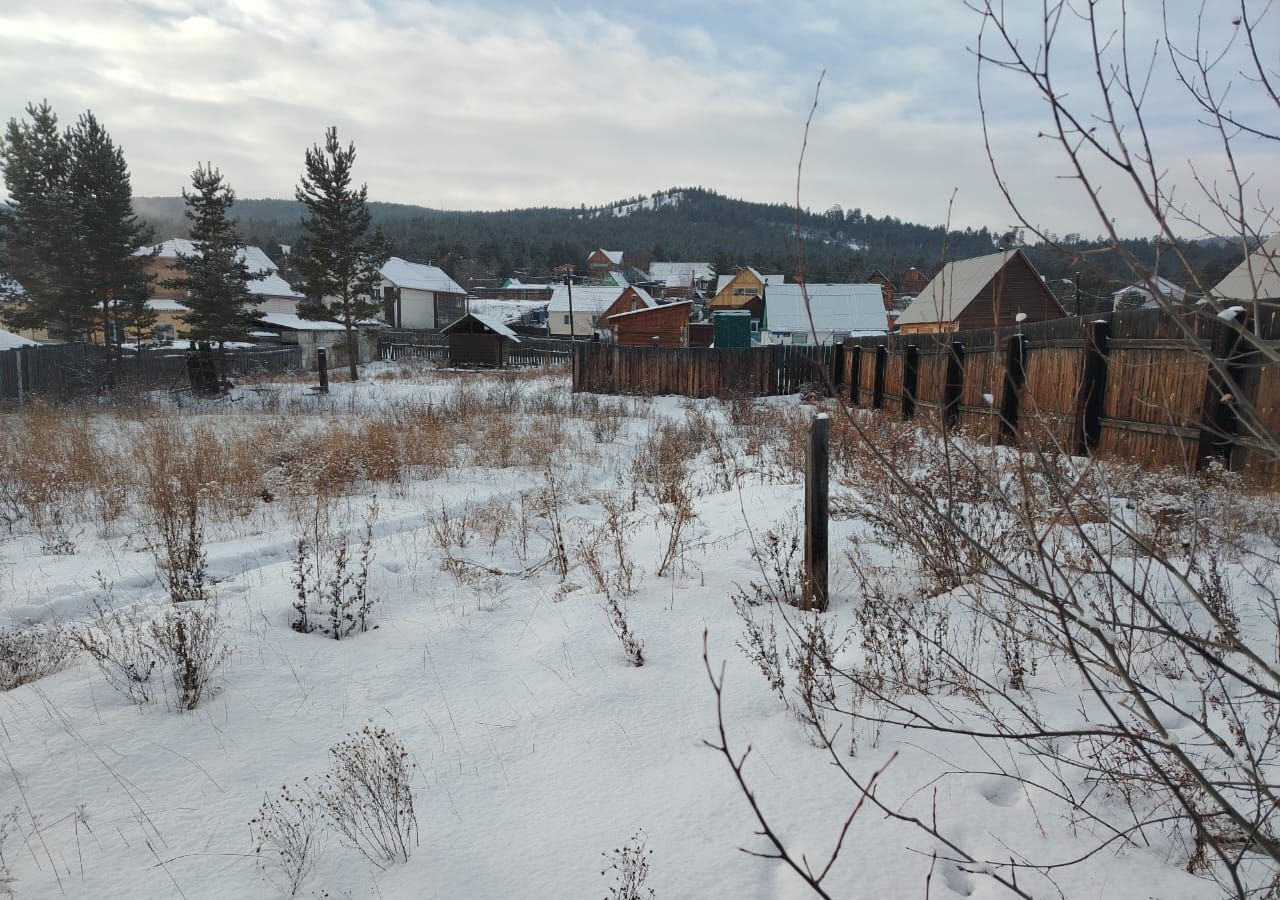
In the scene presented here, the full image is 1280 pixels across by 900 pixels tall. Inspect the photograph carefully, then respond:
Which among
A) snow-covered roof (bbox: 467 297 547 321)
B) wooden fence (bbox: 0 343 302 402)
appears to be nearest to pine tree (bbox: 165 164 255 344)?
wooden fence (bbox: 0 343 302 402)

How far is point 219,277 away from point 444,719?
2051 centimetres

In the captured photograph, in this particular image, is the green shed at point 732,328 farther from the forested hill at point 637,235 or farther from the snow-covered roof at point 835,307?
the forested hill at point 637,235

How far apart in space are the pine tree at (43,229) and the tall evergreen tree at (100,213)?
0.23 meters

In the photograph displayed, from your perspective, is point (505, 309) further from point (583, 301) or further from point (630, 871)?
point (630, 871)

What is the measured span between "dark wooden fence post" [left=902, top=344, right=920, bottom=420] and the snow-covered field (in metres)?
6.63

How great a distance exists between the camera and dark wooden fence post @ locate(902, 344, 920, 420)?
11.7 m

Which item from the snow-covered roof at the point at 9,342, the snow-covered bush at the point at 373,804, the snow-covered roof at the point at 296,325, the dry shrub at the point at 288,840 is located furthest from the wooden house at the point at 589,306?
the dry shrub at the point at 288,840

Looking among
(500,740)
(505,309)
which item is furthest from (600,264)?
(500,740)

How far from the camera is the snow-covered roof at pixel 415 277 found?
185 ft

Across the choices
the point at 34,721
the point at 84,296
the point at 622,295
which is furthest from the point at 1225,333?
the point at 622,295

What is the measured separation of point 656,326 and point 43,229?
27.4 metres

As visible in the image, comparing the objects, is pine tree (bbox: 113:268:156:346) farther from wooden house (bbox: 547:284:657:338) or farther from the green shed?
wooden house (bbox: 547:284:657:338)

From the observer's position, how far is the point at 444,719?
309 centimetres

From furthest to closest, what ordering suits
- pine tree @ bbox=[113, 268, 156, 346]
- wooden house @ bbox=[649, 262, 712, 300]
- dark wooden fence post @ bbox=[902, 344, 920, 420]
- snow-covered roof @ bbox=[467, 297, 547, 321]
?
wooden house @ bbox=[649, 262, 712, 300] → snow-covered roof @ bbox=[467, 297, 547, 321] → pine tree @ bbox=[113, 268, 156, 346] → dark wooden fence post @ bbox=[902, 344, 920, 420]
